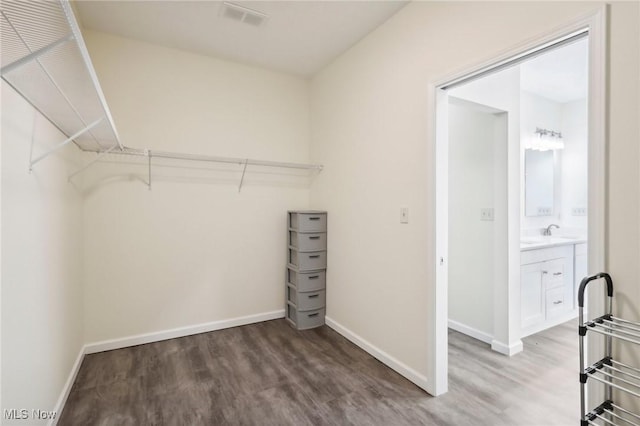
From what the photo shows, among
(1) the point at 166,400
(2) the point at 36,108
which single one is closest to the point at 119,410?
(1) the point at 166,400

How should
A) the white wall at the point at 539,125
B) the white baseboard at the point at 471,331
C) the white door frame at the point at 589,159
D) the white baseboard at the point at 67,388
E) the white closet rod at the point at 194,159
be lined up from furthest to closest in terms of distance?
the white wall at the point at 539,125 → the white baseboard at the point at 471,331 → the white closet rod at the point at 194,159 → the white baseboard at the point at 67,388 → the white door frame at the point at 589,159

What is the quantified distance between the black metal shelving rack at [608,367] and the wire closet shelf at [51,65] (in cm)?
194

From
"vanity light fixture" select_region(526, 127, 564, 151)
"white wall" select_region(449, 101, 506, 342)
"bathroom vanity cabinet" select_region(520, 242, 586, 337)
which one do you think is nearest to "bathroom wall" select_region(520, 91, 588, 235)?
"vanity light fixture" select_region(526, 127, 564, 151)

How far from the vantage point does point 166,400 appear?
193cm

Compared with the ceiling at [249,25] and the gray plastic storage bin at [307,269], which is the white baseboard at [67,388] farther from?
the ceiling at [249,25]

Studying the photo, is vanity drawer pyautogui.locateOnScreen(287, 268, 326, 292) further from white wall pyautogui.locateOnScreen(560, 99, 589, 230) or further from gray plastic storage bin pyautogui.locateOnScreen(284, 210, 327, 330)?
white wall pyautogui.locateOnScreen(560, 99, 589, 230)

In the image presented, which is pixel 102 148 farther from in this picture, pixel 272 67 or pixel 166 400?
pixel 166 400

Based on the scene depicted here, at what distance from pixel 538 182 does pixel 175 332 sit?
14.5 ft

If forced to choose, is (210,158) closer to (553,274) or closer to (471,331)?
(471,331)

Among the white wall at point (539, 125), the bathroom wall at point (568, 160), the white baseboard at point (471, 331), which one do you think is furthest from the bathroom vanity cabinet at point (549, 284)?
the bathroom wall at point (568, 160)

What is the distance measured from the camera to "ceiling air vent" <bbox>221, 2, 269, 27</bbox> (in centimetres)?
222

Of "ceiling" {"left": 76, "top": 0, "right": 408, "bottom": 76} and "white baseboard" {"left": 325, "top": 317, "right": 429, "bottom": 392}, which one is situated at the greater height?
"ceiling" {"left": 76, "top": 0, "right": 408, "bottom": 76}

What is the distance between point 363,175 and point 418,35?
44.0 inches

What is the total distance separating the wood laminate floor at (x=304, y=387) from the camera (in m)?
1.77
